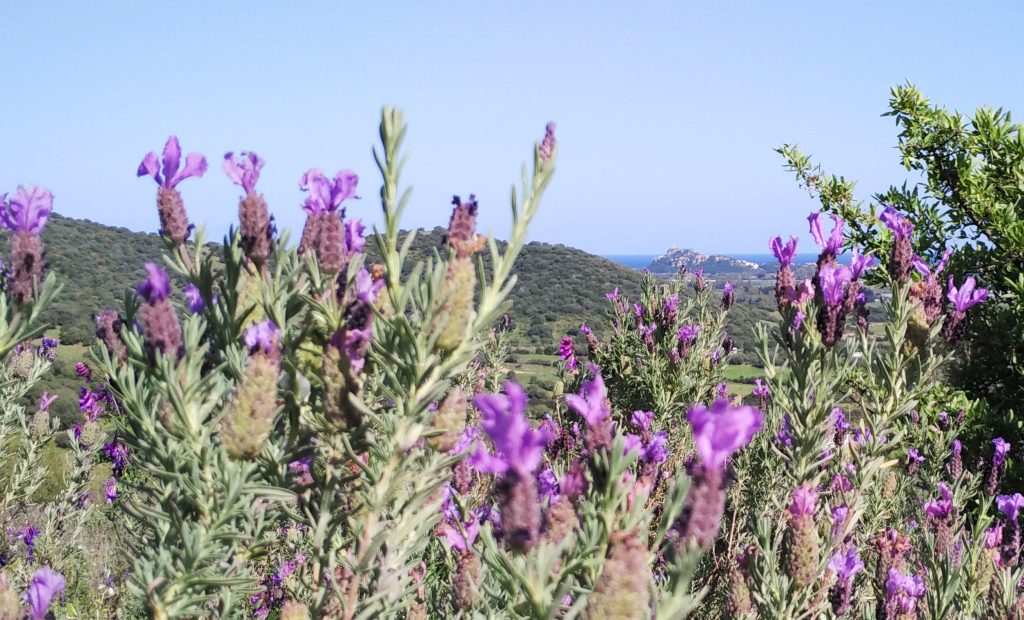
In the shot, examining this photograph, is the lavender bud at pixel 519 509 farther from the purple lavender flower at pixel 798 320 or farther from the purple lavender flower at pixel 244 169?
the purple lavender flower at pixel 798 320

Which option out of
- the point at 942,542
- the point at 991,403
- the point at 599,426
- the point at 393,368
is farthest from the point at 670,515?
the point at 991,403

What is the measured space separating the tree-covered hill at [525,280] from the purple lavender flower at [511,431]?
14.2 meters

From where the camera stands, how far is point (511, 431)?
2.89 feet

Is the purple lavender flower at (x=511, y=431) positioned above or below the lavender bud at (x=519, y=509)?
above

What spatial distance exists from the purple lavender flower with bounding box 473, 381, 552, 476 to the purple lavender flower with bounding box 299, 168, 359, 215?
54 centimetres

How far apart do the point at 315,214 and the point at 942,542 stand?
231cm

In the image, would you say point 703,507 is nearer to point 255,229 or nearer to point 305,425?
point 305,425

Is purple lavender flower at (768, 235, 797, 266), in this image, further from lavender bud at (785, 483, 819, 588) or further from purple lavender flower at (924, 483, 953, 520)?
purple lavender flower at (924, 483, 953, 520)

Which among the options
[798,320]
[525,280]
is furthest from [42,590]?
[525,280]

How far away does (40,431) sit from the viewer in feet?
→ 13.2

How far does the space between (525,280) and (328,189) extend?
1076 inches

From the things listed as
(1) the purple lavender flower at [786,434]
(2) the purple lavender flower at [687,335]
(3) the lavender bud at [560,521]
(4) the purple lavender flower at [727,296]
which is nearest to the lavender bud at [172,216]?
(3) the lavender bud at [560,521]

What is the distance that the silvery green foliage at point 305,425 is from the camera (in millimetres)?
1027

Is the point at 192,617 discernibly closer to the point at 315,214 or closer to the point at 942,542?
the point at 315,214
